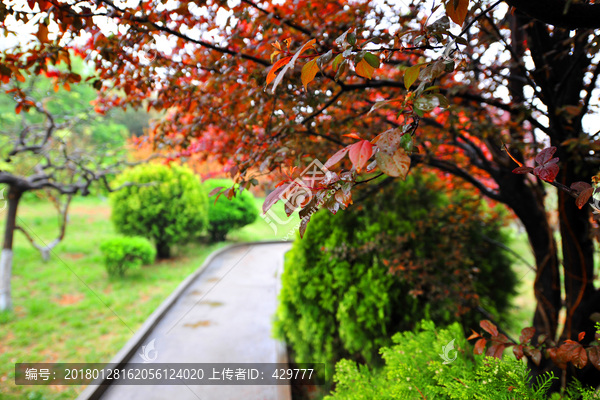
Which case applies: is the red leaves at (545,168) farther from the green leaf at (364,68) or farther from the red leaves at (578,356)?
the red leaves at (578,356)

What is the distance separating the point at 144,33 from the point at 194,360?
1932 millimetres

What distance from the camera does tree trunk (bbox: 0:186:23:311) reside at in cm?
237

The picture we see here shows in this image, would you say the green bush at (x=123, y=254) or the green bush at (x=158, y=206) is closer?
the green bush at (x=123, y=254)

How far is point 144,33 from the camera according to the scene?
0.94 meters

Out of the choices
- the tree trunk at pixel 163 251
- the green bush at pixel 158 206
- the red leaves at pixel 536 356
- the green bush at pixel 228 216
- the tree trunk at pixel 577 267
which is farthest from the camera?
the green bush at pixel 228 216

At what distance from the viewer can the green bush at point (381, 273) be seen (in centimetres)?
169

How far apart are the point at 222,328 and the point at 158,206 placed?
82.7 inches

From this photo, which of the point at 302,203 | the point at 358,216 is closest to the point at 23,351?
the point at 358,216

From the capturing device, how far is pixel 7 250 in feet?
7.75

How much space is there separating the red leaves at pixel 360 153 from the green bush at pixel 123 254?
354 cm

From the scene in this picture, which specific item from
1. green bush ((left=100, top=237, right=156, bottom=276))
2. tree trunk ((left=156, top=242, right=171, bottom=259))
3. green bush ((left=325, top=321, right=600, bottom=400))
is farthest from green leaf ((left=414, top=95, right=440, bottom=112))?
tree trunk ((left=156, top=242, right=171, bottom=259))

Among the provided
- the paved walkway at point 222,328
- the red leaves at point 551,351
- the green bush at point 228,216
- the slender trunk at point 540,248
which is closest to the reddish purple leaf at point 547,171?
the red leaves at point 551,351

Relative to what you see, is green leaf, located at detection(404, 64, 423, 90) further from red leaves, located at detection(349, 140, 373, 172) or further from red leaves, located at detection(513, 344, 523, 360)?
red leaves, located at detection(513, 344, 523, 360)

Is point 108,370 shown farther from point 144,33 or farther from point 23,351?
point 144,33
